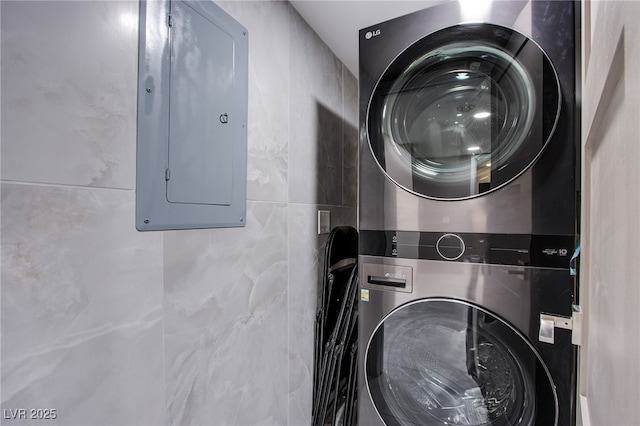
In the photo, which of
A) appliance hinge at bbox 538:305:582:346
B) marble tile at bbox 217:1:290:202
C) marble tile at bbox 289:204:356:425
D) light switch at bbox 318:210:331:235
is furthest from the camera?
light switch at bbox 318:210:331:235

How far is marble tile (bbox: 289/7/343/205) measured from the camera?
4.71 feet

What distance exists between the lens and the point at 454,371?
1.02 m

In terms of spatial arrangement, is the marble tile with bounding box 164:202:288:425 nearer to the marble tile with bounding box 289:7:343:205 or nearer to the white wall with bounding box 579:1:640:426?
the marble tile with bounding box 289:7:343:205

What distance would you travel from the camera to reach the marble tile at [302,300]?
1.40 metres

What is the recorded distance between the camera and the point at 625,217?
0.78ft

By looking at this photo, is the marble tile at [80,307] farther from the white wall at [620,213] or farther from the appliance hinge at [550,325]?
the appliance hinge at [550,325]

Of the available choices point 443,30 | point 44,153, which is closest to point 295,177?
point 443,30

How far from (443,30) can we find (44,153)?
4.06 feet

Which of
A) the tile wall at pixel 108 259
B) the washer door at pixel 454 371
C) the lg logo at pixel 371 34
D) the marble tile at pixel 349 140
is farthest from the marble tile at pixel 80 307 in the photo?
the marble tile at pixel 349 140

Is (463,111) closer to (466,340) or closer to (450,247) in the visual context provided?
(450,247)

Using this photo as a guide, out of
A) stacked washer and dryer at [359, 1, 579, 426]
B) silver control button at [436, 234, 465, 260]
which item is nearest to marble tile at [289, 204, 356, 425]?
stacked washer and dryer at [359, 1, 579, 426]

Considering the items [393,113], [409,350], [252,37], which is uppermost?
[252,37]

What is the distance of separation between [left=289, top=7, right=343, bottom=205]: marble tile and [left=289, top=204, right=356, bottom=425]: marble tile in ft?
0.44

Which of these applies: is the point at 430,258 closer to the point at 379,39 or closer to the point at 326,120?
the point at 379,39
